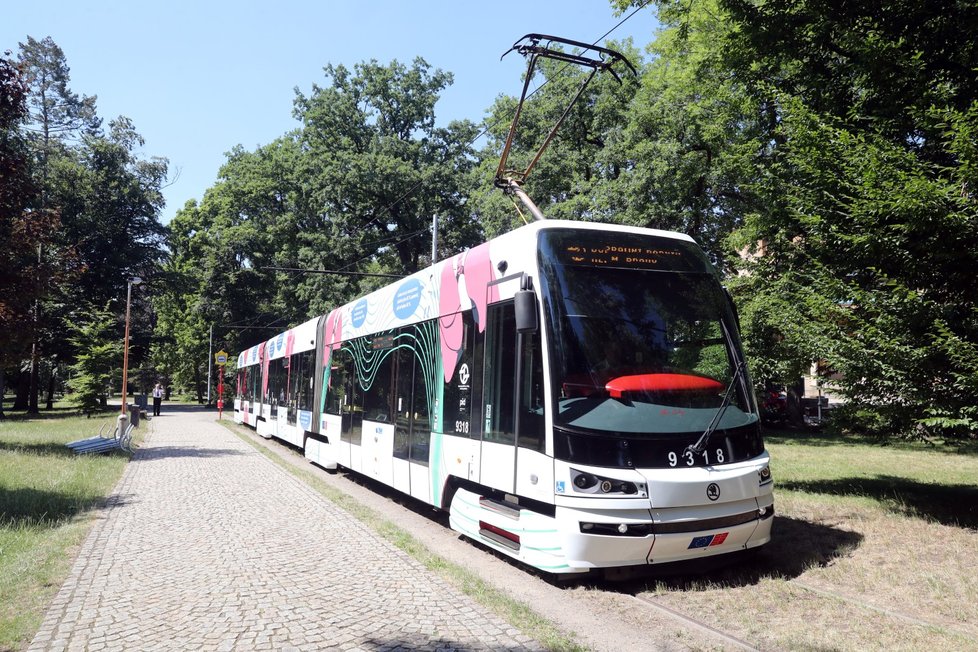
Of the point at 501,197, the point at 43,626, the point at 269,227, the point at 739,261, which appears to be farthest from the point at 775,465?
the point at 269,227

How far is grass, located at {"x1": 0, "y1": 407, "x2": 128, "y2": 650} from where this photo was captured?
5.37 m

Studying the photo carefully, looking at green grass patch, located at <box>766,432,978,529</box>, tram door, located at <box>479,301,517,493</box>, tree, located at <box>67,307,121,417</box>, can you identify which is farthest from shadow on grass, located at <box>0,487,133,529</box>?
tree, located at <box>67,307,121,417</box>

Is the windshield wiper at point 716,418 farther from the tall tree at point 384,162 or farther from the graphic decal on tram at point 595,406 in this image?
the tall tree at point 384,162

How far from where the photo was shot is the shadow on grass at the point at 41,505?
330 inches

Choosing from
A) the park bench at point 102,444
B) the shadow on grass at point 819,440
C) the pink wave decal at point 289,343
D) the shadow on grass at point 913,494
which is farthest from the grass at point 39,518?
the shadow on grass at point 819,440

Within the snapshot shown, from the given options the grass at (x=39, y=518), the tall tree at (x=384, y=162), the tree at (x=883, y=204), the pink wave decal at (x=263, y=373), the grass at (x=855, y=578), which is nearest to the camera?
the grass at (x=855, y=578)

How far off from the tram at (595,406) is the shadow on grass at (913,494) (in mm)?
3613

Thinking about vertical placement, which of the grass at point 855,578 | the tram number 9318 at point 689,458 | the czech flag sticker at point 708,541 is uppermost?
the tram number 9318 at point 689,458

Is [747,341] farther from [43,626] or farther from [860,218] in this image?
[43,626]

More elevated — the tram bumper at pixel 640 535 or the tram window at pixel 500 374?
the tram window at pixel 500 374

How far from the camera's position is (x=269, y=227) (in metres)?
40.9

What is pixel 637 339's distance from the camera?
20.8ft

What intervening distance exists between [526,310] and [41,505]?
7.48 metres

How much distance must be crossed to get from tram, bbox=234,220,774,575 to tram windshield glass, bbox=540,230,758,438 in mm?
13
